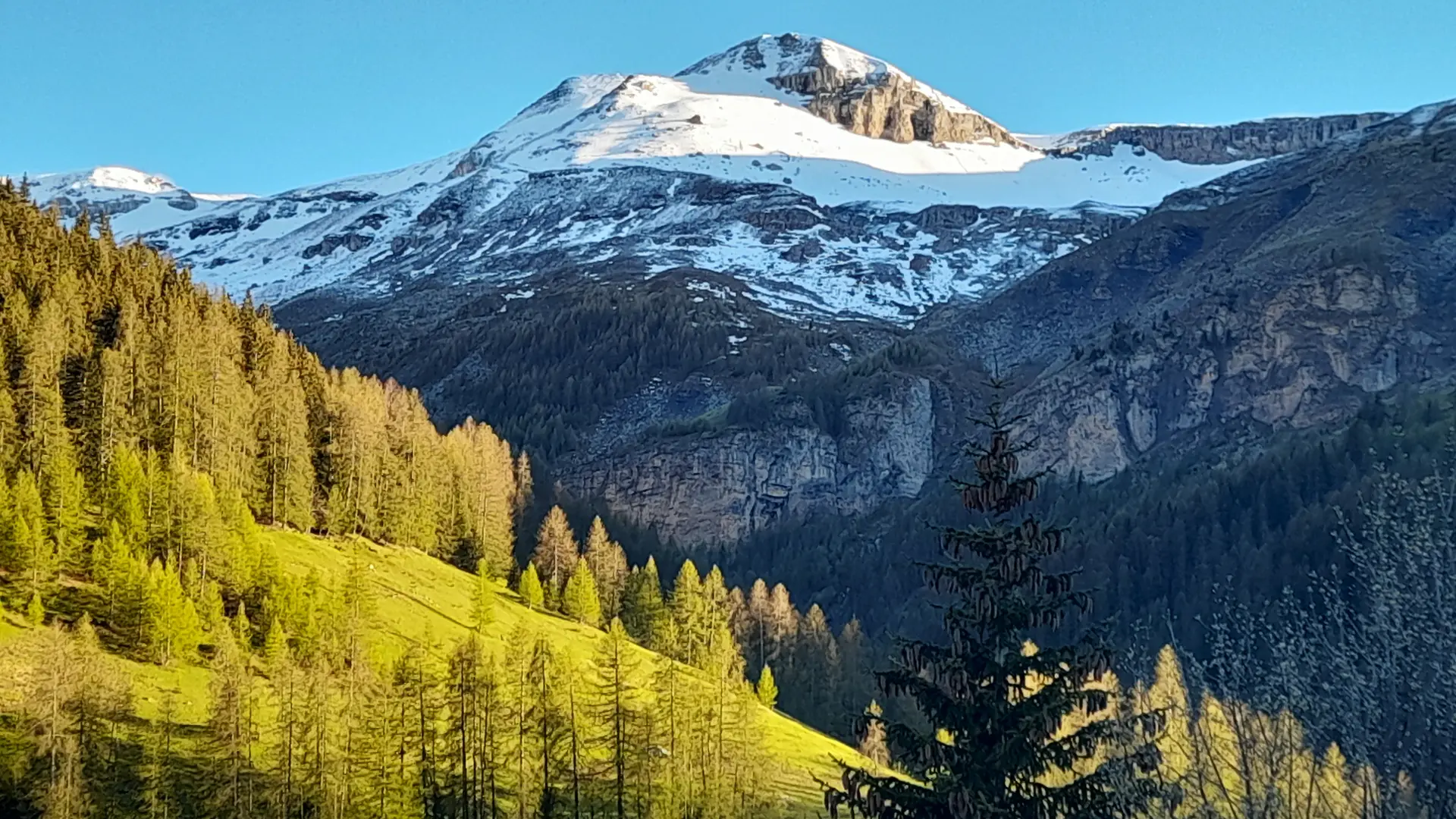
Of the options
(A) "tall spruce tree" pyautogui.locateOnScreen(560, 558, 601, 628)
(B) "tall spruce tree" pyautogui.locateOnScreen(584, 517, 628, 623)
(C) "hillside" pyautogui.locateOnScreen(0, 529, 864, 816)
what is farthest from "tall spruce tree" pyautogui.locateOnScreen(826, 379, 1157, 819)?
(B) "tall spruce tree" pyautogui.locateOnScreen(584, 517, 628, 623)

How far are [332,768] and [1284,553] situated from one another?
5414 inches

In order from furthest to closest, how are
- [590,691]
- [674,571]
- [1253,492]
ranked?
[1253,492] < [674,571] < [590,691]

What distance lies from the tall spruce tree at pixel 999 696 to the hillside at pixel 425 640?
118 ft

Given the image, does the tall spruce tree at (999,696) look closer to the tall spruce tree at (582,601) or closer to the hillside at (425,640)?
→ the hillside at (425,640)

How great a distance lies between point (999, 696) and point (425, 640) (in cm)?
5742

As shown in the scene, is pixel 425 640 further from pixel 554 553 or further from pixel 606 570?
pixel 606 570

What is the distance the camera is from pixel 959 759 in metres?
23.7

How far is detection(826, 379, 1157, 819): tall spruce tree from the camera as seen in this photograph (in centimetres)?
2312

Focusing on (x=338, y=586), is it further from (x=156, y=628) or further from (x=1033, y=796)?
(x=1033, y=796)

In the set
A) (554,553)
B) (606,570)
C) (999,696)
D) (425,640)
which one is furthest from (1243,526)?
(999,696)

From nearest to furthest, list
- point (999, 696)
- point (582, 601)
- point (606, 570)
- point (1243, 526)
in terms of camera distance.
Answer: point (999, 696) → point (582, 601) → point (606, 570) → point (1243, 526)

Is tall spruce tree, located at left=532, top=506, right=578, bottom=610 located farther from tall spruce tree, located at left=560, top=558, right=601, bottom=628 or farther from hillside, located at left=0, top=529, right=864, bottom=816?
hillside, located at left=0, top=529, right=864, bottom=816

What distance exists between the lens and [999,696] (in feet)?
77.8

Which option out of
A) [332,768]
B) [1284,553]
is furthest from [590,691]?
[1284,553]
